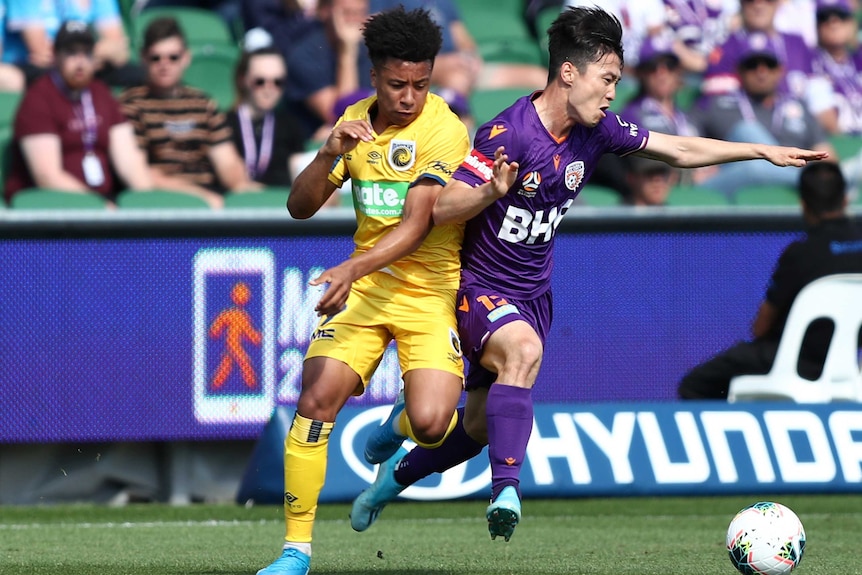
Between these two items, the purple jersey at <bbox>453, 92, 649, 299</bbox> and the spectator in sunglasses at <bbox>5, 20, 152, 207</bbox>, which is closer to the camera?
the purple jersey at <bbox>453, 92, 649, 299</bbox>

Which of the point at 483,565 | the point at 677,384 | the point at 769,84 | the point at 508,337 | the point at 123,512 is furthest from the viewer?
the point at 769,84

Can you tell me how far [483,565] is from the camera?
612cm

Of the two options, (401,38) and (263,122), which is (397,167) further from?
(263,122)

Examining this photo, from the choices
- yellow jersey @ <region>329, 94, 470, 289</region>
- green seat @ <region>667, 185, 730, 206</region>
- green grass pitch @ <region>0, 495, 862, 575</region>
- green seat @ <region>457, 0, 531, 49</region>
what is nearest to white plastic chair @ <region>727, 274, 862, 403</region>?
green grass pitch @ <region>0, 495, 862, 575</region>

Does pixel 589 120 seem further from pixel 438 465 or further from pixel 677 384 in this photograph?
pixel 677 384

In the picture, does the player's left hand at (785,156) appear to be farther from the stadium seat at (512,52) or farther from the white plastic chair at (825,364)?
the stadium seat at (512,52)

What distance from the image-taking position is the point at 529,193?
5.77 metres

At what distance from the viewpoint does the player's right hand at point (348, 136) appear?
5277mm

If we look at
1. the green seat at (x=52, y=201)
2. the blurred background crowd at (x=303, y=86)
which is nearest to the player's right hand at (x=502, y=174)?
the blurred background crowd at (x=303, y=86)

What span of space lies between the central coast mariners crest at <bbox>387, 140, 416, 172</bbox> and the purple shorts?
1.99ft

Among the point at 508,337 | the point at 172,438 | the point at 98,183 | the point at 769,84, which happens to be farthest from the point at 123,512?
the point at 769,84

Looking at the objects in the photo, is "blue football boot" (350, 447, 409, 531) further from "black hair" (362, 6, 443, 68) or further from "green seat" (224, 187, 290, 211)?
"green seat" (224, 187, 290, 211)

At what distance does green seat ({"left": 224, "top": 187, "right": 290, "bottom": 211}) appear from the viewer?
374 inches

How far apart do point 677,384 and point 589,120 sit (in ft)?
13.5
